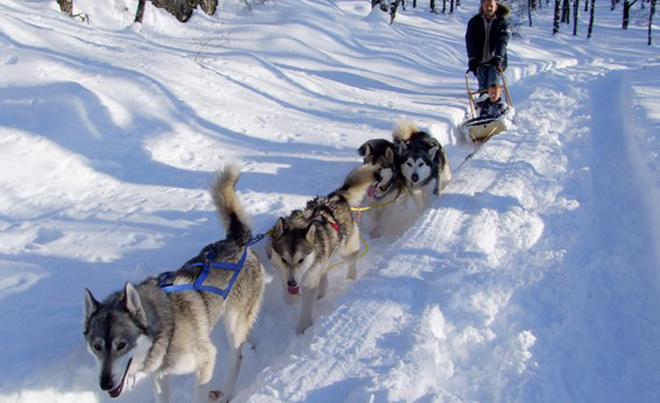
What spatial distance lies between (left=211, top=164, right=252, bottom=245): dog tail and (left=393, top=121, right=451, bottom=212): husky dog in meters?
2.06

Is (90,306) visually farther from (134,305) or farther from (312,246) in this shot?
(312,246)

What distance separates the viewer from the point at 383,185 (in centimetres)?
450

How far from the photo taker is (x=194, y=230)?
4059mm

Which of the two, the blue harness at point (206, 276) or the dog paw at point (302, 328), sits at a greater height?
the blue harness at point (206, 276)

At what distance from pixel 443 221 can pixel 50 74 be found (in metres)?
4.99

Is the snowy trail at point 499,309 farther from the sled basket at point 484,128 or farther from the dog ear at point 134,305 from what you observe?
the sled basket at point 484,128

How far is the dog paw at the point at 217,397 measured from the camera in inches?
106

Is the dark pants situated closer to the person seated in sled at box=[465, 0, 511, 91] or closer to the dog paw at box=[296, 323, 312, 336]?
the person seated in sled at box=[465, 0, 511, 91]

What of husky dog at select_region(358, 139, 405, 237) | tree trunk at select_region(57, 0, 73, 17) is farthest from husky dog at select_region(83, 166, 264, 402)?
tree trunk at select_region(57, 0, 73, 17)

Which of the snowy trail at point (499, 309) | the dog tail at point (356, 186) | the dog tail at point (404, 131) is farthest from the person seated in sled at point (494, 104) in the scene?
the dog tail at point (356, 186)

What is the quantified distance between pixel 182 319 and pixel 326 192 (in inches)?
115

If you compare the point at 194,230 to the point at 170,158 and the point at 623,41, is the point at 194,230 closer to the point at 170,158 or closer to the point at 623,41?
the point at 170,158

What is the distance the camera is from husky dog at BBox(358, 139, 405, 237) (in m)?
4.49

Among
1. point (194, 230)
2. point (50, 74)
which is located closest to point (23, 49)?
Result: point (50, 74)
